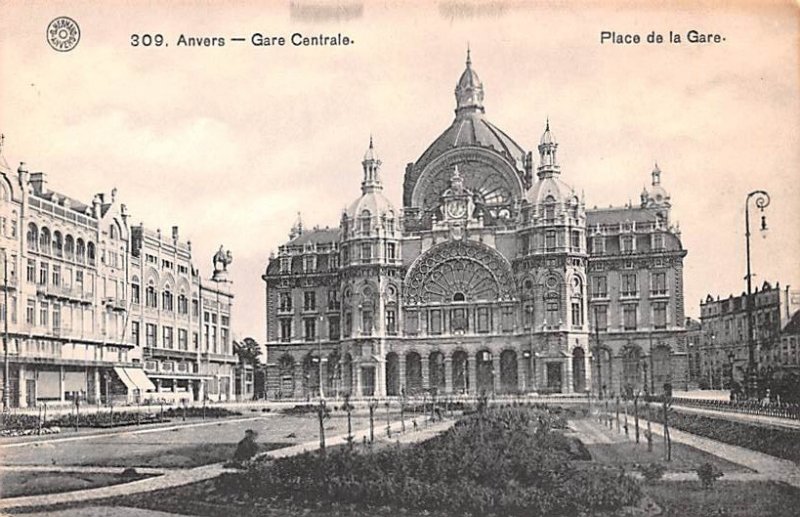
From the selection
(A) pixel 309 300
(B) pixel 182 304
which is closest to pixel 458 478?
(B) pixel 182 304

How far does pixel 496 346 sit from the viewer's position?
14953 millimetres

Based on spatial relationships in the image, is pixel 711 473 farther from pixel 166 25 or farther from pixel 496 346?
pixel 166 25

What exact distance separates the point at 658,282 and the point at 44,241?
9723mm

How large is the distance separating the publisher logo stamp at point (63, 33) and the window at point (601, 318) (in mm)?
9108

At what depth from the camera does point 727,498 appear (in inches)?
376

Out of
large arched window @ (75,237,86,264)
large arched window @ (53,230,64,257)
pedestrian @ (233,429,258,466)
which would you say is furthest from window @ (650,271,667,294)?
large arched window @ (53,230,64,257)

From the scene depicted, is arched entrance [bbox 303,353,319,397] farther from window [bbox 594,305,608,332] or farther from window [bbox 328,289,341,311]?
window [bbox 594,305,608,332]

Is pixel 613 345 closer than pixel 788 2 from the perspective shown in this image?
No

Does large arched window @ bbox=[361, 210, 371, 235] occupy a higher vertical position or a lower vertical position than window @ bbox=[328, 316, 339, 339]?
higher

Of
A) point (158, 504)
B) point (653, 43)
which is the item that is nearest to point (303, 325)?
point (158, 504)

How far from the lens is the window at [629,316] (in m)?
16.0

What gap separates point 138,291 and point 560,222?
6.61m

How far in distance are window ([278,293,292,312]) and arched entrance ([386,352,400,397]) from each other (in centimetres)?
→ 182

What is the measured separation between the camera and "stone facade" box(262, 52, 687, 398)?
14.1 m
